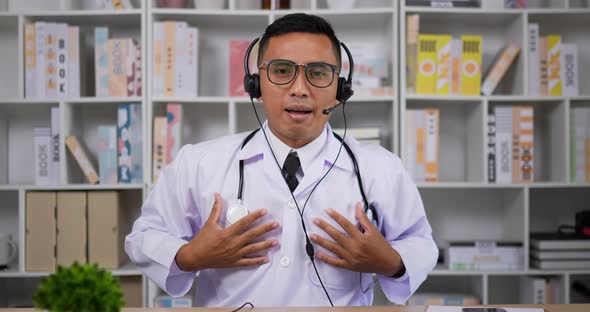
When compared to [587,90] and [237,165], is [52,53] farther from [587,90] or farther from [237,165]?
[587,90]

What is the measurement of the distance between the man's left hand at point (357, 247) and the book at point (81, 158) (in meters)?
1.55

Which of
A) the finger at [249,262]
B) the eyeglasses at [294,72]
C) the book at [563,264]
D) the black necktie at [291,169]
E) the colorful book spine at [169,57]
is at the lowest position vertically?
the book at [563,264]

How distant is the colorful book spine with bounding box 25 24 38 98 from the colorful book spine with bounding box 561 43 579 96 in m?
2.35

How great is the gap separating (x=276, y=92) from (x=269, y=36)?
0.16m

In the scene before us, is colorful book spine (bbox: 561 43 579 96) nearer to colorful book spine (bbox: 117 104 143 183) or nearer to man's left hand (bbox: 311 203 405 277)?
man's left hand (bbox: 311 203 405 277)

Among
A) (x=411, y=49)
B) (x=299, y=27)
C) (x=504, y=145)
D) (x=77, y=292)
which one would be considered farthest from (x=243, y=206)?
(x=504, y=145)

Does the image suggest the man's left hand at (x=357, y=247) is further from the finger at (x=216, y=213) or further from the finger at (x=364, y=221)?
the finger at (x=216, y=213)

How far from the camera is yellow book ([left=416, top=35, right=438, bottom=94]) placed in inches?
97.0

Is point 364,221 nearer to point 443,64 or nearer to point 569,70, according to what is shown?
point 443,64

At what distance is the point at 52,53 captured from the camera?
2.47 m

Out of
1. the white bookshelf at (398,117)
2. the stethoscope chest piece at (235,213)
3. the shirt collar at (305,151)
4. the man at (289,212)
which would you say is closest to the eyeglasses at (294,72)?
the man at (289,212)

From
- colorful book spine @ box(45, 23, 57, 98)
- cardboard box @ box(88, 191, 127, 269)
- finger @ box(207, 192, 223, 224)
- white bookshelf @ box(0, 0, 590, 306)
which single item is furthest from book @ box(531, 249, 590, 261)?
colorful book spine @ box(45, 23, 57, 98)

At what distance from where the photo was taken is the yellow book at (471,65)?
2486 mm

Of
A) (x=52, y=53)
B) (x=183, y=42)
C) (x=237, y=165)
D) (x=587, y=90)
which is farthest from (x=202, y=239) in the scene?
(x=587, y=90)
